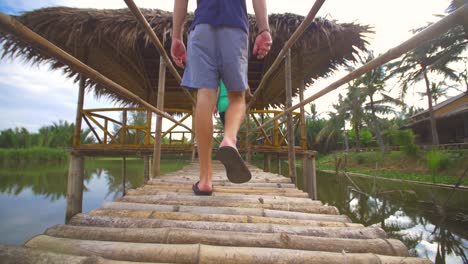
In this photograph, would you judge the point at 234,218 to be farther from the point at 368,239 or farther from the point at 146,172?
the point at 146,172

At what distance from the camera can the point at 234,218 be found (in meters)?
0.89

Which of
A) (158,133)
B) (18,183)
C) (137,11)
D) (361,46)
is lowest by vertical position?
(18,183)

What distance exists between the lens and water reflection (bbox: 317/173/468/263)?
13.7 ft

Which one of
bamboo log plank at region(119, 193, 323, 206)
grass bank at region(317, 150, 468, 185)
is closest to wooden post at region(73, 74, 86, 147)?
bamboo log plank at region(119, 193, 323, 206)

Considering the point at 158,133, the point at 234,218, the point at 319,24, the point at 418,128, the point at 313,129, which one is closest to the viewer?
the point at 234,218

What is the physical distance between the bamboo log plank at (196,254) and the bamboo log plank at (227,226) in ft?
0.49

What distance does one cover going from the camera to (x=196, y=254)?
60 cm

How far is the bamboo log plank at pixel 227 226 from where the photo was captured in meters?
0.78

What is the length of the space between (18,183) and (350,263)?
444 inches

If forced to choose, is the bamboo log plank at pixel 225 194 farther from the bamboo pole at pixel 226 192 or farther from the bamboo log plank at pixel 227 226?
the bamboo log plank at pixel 227 226

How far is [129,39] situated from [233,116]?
3.71 meters

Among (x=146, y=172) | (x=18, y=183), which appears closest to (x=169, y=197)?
(x=146, y=172)

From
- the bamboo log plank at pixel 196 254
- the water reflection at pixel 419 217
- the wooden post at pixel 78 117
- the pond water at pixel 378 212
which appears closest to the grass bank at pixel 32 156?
the pond water at pixel 378 212

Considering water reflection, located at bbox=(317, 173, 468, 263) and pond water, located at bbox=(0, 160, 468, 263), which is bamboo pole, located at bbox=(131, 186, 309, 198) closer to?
pond water, located at bbox=(0, 160, 468, 263)
